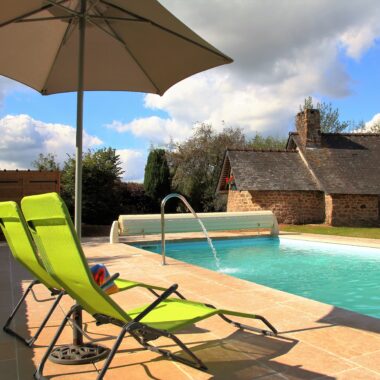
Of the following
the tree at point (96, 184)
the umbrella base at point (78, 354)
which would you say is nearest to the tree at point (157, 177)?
the tree at point (96, 184)

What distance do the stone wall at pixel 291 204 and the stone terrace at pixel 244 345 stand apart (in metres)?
16.1

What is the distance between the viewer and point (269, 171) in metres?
22.0

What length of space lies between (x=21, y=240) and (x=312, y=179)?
20.3 metres

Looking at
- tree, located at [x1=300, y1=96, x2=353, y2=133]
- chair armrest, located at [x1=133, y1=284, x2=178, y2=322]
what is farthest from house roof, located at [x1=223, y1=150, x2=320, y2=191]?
tree, located at [x1=300, y1=96, x2=353, y2=133]

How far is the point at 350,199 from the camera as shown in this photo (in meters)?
20.6

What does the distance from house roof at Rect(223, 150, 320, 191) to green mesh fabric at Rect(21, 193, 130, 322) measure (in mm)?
18343

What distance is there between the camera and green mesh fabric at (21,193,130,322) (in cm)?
221

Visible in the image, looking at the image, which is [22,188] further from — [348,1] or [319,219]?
[319,219]

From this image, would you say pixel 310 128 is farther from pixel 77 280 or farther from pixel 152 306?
pixel 77 280

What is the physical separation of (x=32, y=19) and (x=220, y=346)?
11.4ft

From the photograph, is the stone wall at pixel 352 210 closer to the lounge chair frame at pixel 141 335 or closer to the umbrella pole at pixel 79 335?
the umbrella pole at pixel 79 335

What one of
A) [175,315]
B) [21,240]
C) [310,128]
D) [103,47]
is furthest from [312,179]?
[21,240]

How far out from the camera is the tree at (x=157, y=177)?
2677cm

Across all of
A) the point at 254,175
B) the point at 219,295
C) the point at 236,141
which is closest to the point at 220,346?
the point at 219,295
